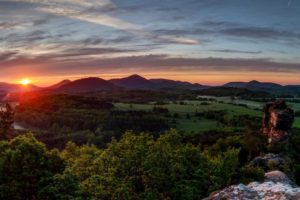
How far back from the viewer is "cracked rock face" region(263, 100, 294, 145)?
→ 80.8m

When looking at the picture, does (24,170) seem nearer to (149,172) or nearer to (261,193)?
(149,172)

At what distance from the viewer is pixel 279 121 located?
82.4 m

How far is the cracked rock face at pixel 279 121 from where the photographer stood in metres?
80.8

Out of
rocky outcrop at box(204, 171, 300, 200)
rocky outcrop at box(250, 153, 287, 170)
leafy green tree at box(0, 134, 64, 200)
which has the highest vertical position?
rocky outcrop at box(204, 171, 300, 200)

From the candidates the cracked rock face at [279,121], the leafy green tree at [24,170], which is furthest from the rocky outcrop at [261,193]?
the cracked rock face at [279,121]

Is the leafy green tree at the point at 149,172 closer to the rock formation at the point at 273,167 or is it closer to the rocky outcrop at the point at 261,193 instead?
the rock formation at the point at 273,167

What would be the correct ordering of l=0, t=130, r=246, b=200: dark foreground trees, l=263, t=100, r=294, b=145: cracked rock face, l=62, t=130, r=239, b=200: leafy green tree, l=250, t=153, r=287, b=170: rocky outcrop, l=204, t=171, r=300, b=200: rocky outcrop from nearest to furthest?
l=204, t=171, r=300, b=200: rocky outcrop
l=0, t=130, r=246, b=200: dark foreground trees
l=62, t=130, r=239, b=200: leafy green tree
l=250, t=153, r=287, b=170: rocky outcrop
l=263, t=100, r=294, b=145: cracked rock face

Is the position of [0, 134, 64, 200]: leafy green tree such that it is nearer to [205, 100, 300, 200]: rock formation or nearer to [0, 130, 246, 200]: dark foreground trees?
[0, 130, 246, 200]: dark foreground trees

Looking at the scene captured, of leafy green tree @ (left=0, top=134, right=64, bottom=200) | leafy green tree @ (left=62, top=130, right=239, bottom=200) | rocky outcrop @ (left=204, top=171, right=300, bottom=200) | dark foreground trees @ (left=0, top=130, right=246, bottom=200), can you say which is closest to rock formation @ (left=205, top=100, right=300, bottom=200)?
rocky outcrop @ (left=204, top=171, right=300, bottom=200)

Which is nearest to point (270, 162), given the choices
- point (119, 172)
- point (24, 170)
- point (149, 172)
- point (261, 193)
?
point (149, 172)

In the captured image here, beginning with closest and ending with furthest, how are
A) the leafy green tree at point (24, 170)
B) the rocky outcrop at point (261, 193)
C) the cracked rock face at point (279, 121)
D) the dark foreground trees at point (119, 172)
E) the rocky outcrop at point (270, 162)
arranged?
the rocky outcrop at point (261, 193), the leafy green tree at point (24, 170), the dark foreground trees at point (119, 172), the rocky outcrop at point (270, 162), the cracked rock face at point (279, 121)

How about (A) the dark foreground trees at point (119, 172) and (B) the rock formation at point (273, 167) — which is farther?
(A) the dark foreground trees at point (119, 172)

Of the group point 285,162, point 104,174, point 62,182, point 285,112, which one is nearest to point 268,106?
point 285,112

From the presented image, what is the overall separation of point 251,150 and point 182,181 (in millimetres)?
39177
